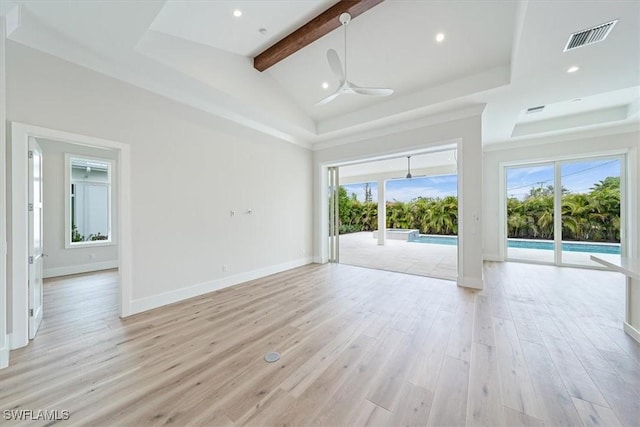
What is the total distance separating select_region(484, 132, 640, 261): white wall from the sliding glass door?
0.70 ft

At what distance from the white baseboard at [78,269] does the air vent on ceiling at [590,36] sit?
30.6 feet

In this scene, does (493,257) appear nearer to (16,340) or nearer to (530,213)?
(530,213)

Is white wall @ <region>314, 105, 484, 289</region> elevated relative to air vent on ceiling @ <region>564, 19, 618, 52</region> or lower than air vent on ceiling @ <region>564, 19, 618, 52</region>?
lower

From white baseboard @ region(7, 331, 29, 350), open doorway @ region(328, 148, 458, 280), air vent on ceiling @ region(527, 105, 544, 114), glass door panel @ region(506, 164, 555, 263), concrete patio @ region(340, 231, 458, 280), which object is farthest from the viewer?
open doorway @ region(328, 148, 458, 280)

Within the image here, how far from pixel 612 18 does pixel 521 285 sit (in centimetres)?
394

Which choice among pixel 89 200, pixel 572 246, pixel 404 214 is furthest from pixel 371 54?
pixel 404 214

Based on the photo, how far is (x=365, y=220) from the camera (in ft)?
50.1

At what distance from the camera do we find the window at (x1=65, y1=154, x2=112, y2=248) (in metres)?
5.46

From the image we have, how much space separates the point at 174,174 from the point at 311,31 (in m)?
2.96

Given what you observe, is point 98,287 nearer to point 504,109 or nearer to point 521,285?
point 521,285

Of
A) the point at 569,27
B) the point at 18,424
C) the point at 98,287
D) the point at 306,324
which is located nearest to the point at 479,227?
the point at 569,27

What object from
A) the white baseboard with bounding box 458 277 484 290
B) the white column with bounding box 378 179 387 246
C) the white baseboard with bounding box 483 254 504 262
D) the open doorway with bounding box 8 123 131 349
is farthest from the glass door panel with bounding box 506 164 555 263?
the open doorway with bounding box 8 123 131 349

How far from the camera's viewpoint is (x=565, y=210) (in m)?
5.90

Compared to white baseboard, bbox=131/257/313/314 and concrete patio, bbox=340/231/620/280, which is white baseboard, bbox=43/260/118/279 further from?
concrete patio, bbox=340/231/620/280
